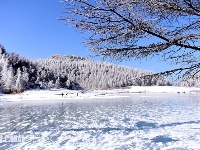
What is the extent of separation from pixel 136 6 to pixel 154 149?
5.11 m

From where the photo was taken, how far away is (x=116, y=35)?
4.66 metres

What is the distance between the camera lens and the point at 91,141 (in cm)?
945

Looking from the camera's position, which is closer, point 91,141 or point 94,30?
point 94,30

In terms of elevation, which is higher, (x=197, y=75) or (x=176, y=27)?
(x=176, y=27)

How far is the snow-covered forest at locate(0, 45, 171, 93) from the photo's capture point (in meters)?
71.4

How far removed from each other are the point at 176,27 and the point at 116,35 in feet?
3.15

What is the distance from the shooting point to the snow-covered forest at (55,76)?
71.4m

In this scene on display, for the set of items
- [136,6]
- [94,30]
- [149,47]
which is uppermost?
[136,6]

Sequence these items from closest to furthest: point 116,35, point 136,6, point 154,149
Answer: point 136,6 → point 116,35 → point 154,149

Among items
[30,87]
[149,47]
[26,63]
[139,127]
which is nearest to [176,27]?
[149,47]

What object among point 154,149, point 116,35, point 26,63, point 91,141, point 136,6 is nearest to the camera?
point 136,6

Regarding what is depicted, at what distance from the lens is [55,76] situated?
112 m

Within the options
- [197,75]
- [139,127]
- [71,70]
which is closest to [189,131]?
[139,127]

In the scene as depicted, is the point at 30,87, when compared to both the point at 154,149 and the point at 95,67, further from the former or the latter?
the point at 95,67
